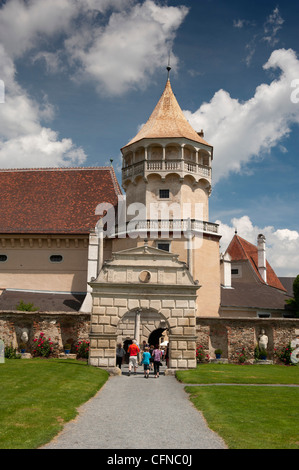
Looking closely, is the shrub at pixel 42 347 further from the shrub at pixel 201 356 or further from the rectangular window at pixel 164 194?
the rectangular window at pixel 164 194

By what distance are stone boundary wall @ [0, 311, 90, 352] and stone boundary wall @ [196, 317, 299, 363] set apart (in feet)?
24.5

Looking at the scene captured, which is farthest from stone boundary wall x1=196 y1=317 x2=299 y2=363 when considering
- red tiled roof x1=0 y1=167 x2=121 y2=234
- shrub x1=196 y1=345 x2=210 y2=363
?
red tiled roof x1=0 y1=167 x2=121 y2=234

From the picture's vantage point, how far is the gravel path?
29.6 ft

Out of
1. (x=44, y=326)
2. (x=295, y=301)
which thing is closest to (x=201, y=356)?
(x=44, y=326)

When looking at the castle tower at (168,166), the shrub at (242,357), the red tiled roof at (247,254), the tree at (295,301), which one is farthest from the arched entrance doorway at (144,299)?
the red tiled roof at (247,254)

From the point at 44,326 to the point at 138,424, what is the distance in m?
17.6

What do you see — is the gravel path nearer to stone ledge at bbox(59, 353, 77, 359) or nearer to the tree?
stone ledge at bbox(59, 353, 77, 359)

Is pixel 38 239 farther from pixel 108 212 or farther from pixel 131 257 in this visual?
pixel 131 257

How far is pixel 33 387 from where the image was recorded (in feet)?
50.2

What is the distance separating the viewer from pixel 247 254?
5688 cm

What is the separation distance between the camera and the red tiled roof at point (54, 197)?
3947 centimetres

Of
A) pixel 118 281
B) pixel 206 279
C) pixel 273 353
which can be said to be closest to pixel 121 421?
pixel 118 281

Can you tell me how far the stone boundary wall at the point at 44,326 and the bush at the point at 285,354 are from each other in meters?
12.2

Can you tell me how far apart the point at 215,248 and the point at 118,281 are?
48.5 feet
